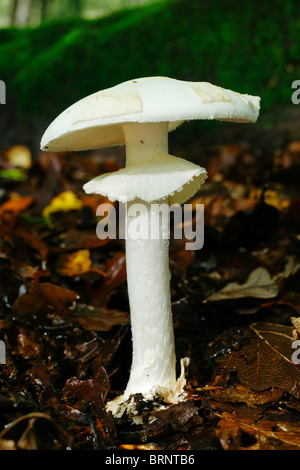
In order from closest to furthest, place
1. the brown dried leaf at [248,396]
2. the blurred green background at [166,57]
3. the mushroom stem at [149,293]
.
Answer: the brown dried leaf at [248,396], the mushroom stem at [149,293], the blurred green background at [166,57]

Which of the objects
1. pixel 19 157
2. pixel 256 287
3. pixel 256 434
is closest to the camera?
pixel 256 434

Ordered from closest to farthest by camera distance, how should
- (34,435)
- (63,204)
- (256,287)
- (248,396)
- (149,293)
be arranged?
(34,435)
(248,396)
(149,293)
(256,287)
(63,204)

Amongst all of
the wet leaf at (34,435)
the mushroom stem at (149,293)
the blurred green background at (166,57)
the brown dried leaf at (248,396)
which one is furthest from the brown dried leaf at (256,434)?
the blurred green background at (166,57)

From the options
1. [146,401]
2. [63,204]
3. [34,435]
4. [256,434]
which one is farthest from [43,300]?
[63,204]

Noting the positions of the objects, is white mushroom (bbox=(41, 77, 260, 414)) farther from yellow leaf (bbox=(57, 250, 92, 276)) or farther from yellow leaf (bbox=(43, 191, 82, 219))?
yellow leaf (bbox=(43, 191, 82, 219))

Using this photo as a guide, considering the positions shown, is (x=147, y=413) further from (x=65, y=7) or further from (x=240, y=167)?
(x=65, y=7)

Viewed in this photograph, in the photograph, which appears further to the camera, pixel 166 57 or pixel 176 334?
pixel 166 57

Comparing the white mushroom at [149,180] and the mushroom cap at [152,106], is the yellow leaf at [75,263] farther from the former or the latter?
the mushroom cap at [152,106]

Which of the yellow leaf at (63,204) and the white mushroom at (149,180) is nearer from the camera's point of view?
the white mushroom at (149,180)

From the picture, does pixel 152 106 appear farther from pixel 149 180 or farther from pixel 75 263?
pixel 75 263
